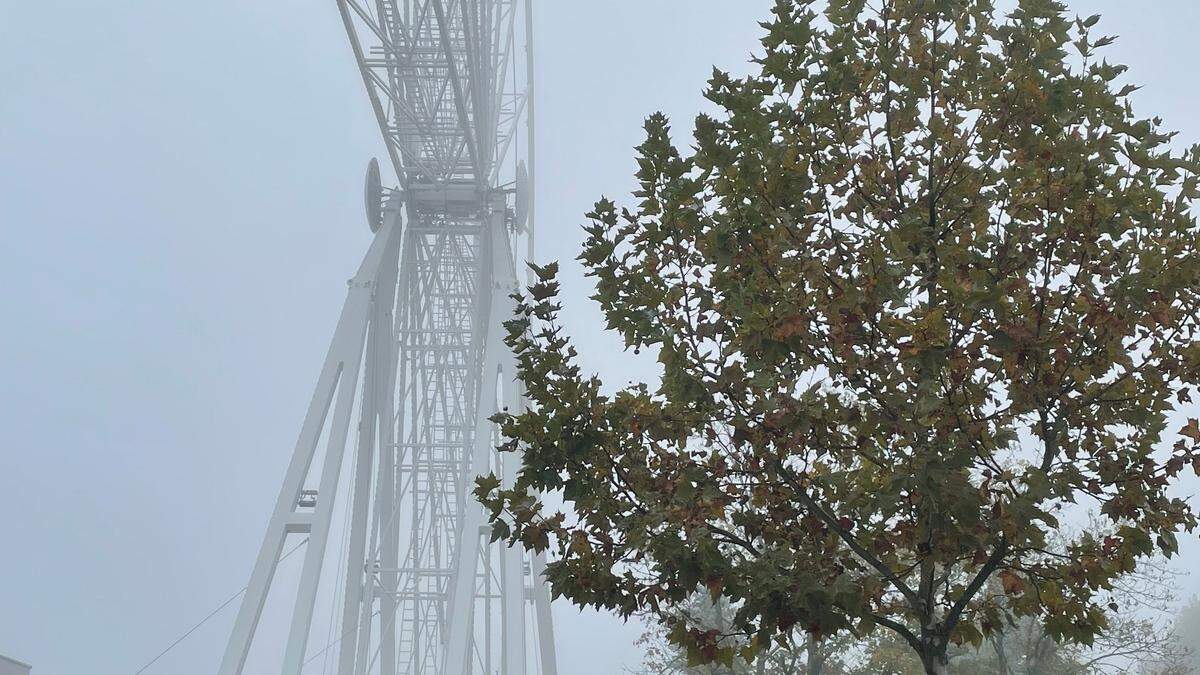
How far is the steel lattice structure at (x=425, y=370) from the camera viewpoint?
14.2 m

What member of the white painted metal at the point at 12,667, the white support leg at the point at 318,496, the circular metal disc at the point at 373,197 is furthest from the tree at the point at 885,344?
the circular metal disc at the point at 373,197

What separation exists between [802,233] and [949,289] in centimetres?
86

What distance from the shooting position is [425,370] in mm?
22422

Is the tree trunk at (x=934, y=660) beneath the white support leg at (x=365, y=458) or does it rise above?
beneath

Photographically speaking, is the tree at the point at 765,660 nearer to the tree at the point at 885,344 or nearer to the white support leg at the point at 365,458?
the white support leg at the point at 365,458

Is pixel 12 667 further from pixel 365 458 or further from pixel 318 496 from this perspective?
pixel 365 458

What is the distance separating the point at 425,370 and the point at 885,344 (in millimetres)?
18218

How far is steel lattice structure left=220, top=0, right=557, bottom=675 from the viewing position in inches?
560

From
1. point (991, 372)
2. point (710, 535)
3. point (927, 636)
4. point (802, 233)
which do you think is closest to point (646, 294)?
point (802, 233)

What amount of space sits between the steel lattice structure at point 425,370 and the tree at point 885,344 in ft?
28.7

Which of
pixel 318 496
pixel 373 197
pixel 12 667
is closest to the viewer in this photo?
pixel 12 667

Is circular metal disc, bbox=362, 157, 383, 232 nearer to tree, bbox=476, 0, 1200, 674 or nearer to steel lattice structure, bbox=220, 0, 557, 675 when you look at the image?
→ steel lattice structure, bbox=220, 0, 557, 675

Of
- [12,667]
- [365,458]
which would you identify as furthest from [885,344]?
[365,458]

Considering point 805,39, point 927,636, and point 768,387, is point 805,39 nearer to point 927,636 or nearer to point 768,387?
point 768,387
